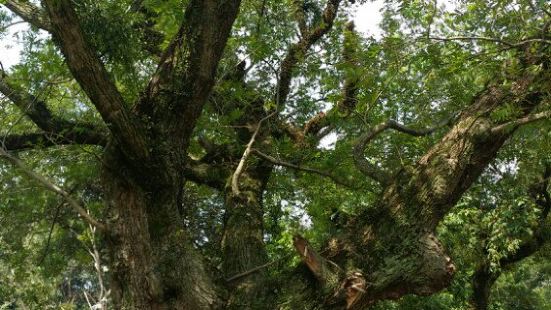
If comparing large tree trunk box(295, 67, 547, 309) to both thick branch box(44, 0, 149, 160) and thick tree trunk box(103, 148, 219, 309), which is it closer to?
thick tree trunk box(103, 148, 219, 309)

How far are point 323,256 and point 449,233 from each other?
538 centimetres

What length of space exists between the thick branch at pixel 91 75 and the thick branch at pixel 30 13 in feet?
6.37

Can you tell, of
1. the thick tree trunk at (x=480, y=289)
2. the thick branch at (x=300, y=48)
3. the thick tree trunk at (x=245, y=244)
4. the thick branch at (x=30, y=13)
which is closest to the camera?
the thick tree trunk at (x=245, y=244)

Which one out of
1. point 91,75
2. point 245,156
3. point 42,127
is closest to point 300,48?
point 245,156

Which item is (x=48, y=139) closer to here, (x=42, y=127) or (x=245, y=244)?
(x=42, y=127)

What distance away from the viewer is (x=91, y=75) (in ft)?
12.9

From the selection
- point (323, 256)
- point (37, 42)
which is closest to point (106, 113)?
point (323, 256)

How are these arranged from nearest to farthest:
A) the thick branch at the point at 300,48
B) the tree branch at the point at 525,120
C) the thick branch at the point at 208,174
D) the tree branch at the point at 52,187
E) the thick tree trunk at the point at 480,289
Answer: the tree branch at the point at 52,187 < the tree branch at the point at 525,120 < the thick branch at the point at 208,174 < the thick branch at the point at 300,48 < the thick tree trunk at the point at 480,289

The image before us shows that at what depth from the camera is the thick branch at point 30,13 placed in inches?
223

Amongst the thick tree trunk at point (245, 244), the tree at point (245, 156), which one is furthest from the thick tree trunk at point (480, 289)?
the thick tree trunk at point (245, 244)

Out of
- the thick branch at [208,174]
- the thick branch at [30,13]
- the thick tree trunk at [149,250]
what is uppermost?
the thick branch at [30,13]

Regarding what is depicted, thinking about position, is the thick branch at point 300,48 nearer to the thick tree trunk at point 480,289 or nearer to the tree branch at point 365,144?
the tree branch at point 365,144

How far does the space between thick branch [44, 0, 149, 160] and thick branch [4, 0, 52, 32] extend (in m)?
1.94

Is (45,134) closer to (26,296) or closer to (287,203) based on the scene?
(287,203)
